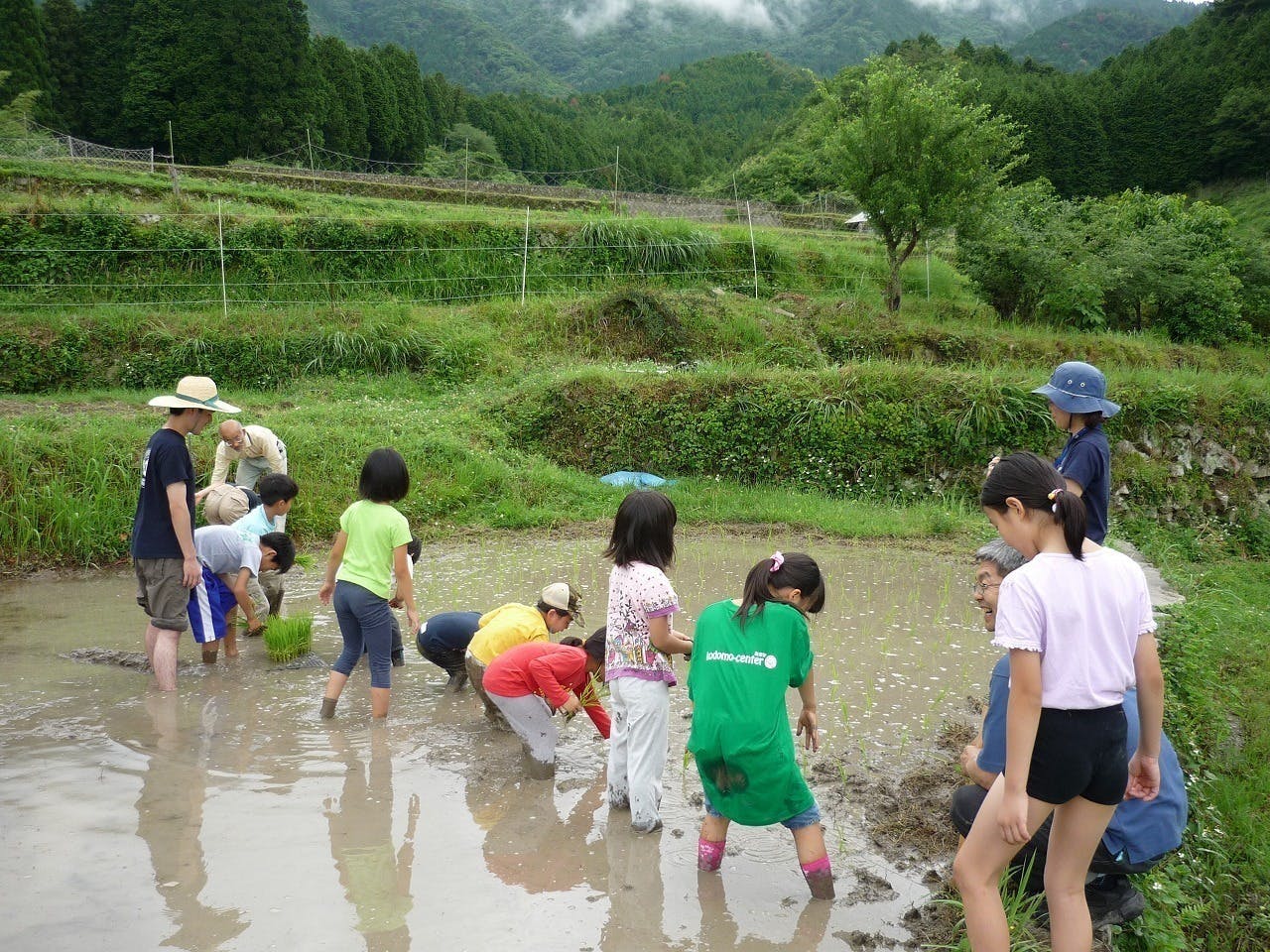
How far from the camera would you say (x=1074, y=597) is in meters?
2.76

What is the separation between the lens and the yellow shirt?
5.21 metres

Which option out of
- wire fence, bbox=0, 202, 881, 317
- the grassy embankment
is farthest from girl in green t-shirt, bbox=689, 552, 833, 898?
wire fence, bbox=0, 202, 881, 317

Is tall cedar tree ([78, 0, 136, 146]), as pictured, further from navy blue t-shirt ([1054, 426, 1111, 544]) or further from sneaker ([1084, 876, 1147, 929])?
sneaker ([1084, 876, 1147, 929])

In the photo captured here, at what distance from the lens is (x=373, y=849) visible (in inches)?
162

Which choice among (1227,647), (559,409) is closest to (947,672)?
(1227,647)

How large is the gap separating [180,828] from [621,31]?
169 meters

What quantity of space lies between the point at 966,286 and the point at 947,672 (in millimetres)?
18994

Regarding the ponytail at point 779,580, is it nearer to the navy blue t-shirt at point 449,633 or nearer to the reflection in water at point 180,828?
the reflection in water at point 180,828

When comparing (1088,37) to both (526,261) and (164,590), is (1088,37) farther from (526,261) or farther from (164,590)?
(164,590)

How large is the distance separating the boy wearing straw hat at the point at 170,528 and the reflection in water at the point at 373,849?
1342 mm

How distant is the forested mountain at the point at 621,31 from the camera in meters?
123

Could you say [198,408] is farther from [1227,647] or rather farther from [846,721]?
[1227,647]

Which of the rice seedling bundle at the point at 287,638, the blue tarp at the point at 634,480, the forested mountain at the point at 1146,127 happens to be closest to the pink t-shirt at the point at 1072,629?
the rice seedling bundle at the point at 287,638

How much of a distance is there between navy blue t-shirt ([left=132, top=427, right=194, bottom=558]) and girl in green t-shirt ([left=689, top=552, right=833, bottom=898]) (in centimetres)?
342
